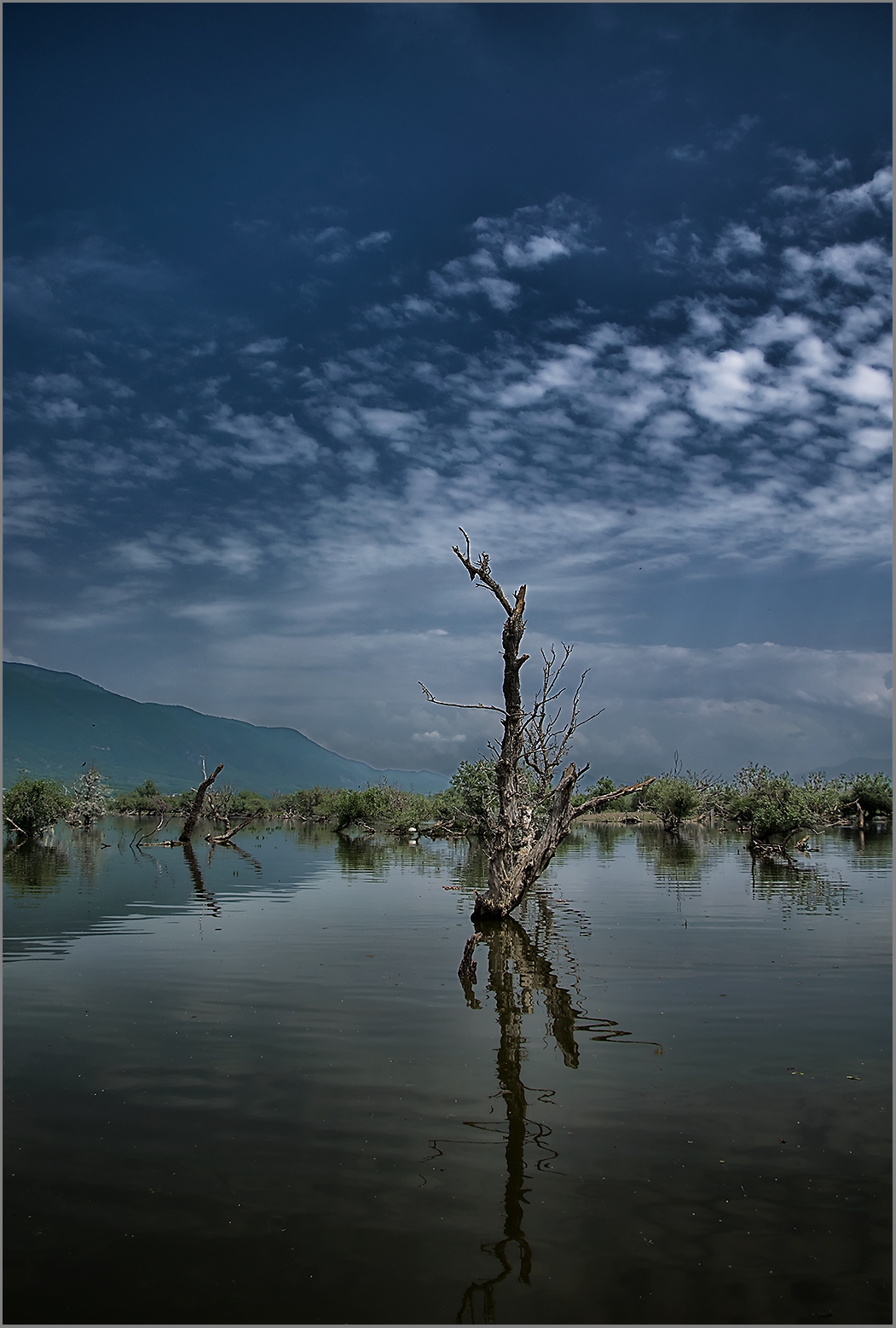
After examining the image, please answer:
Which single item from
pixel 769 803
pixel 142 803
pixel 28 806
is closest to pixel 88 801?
pixel 28 806

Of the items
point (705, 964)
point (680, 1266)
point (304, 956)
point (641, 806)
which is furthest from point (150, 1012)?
point (641, 806)

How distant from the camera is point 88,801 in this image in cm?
7575

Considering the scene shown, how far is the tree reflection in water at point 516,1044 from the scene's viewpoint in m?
6.30

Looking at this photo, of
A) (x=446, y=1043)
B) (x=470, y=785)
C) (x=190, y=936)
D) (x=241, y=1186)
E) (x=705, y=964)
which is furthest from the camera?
(x=470, y=785)

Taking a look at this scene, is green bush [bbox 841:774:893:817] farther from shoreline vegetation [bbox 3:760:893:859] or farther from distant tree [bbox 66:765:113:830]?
distant tree [bbox 66:765:113:830]

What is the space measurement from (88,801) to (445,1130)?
75.6 meters

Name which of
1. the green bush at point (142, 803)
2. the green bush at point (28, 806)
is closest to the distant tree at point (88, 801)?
the green bush at point (28, 806)

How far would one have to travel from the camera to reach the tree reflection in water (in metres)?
6.30

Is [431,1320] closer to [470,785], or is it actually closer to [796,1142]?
[796,1142]

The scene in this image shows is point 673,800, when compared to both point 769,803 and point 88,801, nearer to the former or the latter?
point 769,803

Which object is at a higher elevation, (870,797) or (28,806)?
(870,797)

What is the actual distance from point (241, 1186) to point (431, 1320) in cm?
243

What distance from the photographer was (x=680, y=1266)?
20.7 ft

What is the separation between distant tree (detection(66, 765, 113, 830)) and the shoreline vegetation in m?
0.12
